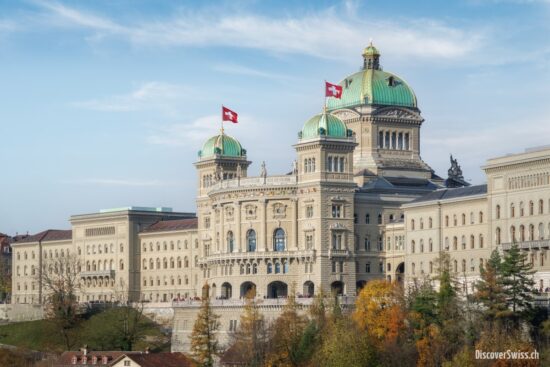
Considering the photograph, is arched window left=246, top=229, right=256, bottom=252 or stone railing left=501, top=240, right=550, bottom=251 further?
arched window left=246, top=229, right=256, bottom=252

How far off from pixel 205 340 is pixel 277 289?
1071 inches

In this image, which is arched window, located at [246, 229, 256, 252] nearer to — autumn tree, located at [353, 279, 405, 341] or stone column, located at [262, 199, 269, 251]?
stone column, located at [262, 199, 269, 251]

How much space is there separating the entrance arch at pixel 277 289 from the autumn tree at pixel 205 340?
16953 millimetres

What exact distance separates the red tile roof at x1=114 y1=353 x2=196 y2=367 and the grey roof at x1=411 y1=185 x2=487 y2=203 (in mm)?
36573

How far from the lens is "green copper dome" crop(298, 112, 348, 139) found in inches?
7598

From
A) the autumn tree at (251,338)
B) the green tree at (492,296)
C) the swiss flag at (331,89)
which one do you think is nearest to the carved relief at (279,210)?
the swiss flag at (331,89)

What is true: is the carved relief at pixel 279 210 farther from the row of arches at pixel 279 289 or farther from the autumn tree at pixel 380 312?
the autumn tree at pixel 380 312

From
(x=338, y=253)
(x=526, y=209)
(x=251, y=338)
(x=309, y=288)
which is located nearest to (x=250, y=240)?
(x=309, y=288)

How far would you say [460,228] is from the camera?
183375 millimetres

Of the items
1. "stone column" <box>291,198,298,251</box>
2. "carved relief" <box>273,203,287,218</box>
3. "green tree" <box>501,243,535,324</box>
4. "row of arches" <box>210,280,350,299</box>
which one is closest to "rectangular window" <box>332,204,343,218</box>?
"stone column" <box>291,198,298,251</box>

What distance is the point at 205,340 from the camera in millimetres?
172250

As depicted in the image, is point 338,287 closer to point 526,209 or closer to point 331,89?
point 331,89

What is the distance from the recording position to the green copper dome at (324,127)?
193 metres

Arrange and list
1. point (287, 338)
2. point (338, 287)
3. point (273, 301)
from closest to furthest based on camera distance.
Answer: point (287, 338), point (273, 301), point (338, 287)
